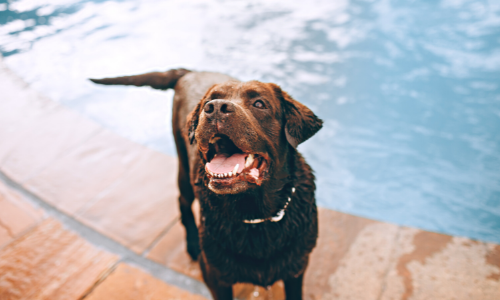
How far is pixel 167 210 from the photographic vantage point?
318 centimetres

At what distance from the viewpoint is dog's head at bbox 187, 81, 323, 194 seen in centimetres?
156

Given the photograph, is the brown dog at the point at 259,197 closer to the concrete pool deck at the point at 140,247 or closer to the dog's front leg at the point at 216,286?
the dog's front leg at the point at 216,286

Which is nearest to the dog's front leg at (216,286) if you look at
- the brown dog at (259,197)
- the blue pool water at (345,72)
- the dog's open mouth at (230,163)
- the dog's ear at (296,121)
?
the brown dog at (259,197)

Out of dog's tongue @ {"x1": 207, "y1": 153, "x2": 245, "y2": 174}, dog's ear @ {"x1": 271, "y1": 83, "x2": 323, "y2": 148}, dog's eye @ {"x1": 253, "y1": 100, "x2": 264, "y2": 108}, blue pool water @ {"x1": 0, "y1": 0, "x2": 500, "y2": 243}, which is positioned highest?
dog's eye @ {"x1": 253, "y1": 100, "x2": 264, "y2": 108}

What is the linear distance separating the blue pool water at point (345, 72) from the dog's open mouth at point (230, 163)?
8.69 feet

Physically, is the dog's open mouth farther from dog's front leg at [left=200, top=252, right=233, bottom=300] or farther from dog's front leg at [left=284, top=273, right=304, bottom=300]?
dog's front leg at [left=284, top=273, right=304, bottom=300]

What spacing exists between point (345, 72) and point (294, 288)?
199 inches

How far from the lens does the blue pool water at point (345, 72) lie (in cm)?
441

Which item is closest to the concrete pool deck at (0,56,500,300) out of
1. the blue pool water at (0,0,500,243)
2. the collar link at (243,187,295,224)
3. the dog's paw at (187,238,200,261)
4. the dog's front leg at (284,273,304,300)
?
the dog's paw at (187,238,200,261)

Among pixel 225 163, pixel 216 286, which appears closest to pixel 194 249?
pixel 216 286

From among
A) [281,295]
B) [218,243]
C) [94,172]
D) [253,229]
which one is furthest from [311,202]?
[94,172]

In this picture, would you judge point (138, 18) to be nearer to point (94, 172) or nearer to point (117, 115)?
point (117, 115)

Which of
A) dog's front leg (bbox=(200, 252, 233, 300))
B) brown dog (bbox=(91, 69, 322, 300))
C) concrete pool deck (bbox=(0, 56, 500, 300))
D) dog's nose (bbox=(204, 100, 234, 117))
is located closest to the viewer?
dog's nose (bbox=(204, 100, 234, 117))

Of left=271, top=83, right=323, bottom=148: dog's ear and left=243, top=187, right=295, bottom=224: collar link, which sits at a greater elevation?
left=271, top=83, right=323, bottom=148: dog's ear
